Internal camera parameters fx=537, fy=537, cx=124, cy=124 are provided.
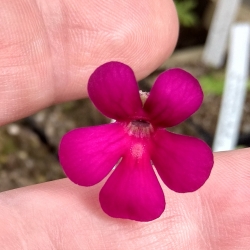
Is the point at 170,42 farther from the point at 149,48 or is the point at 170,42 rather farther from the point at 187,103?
the point at 187,103

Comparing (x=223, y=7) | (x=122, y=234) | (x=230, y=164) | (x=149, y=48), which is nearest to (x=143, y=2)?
(x=149, y=48)

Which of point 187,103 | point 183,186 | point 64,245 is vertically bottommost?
point 64,245

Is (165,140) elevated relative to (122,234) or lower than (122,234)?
Answer: elevated

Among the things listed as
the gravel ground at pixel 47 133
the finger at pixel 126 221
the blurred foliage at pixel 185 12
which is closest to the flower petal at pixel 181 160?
the finger at pixel 126 221

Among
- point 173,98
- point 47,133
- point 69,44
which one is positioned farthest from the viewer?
point 47,133

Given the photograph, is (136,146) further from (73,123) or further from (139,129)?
(73,123)

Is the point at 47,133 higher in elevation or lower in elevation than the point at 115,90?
lower

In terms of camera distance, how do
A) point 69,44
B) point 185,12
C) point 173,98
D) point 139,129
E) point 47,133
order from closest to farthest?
point 173,98 < point 139,129 < point 69,44 < point 47,133 < point 185,12

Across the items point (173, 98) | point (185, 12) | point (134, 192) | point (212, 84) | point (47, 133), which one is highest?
point (173, 98)

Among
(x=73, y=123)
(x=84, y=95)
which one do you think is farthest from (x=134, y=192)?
(x=73, y=123)
